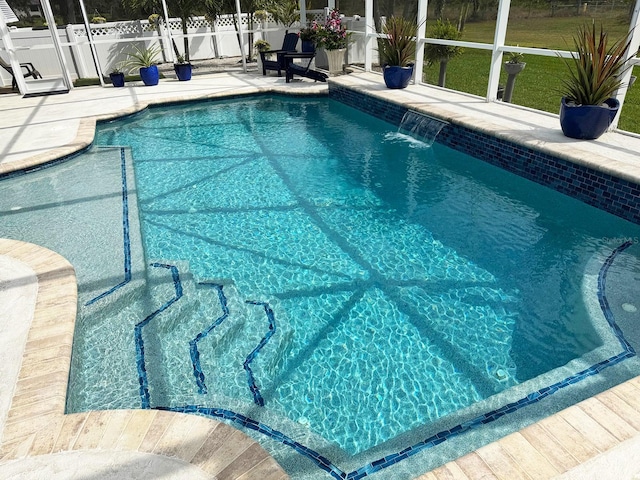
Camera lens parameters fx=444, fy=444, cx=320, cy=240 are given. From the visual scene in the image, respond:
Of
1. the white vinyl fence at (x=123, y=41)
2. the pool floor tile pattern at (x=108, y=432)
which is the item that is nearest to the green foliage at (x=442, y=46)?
the white vinyl fence at (x=123, y=41)

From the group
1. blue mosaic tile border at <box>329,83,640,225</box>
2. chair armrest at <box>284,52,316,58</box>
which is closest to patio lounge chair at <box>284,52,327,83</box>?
chair armrest at <box>284,52,316,58</box>

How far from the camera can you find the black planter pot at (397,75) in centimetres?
820

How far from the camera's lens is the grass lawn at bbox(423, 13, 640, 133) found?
812 cm

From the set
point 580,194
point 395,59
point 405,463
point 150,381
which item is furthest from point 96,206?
point 395,59

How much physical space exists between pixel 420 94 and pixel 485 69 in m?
5.79

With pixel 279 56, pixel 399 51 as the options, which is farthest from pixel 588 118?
pixel 279 56

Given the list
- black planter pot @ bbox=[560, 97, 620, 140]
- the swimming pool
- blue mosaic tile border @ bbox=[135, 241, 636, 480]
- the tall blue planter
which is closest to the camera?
blue mosaic tile border @ bbox=[135, 241, 636, 480]

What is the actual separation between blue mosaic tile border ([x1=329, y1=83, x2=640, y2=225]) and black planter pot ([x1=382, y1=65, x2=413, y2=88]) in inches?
52.9

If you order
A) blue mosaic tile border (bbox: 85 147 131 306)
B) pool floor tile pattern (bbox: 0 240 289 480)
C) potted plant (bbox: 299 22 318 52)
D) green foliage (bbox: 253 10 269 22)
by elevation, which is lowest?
blue mosaic tile border (bbox: 85 147 131 306)

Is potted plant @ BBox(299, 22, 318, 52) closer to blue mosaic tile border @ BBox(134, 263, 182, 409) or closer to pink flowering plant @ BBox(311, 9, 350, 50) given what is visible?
pink flowering plant @ BBox(311, 9, 350, 50)

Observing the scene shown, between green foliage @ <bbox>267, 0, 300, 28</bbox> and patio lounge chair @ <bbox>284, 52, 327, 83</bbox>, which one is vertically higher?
green foliage @ <bbox>267, 0, 300, 28</bbox>

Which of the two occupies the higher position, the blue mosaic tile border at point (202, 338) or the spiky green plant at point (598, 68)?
the spiky green plant at point (598, 68)

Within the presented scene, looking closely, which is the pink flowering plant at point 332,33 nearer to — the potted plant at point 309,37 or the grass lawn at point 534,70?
the potted plant at point 309,37

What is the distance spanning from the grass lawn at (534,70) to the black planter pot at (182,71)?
6.00m
